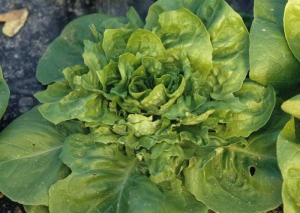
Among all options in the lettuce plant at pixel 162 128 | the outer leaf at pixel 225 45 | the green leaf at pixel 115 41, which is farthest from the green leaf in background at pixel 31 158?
the outer leaf at pixel 225 45

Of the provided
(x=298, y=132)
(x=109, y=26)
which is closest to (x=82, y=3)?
(x=109, y=26)

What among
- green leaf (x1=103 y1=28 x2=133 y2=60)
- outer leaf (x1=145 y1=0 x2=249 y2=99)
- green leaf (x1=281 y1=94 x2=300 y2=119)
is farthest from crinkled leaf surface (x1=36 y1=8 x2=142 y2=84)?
green leaf (x1=281 y1=94 x2=300 y2=119)

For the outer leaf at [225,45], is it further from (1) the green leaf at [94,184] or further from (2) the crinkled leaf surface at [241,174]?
(1) the green leaf at [94,184]

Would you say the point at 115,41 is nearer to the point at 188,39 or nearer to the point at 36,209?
the point at 188,39

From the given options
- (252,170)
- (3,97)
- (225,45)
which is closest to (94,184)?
(3,97)

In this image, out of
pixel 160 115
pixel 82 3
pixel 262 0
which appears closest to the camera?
pixel 160 115

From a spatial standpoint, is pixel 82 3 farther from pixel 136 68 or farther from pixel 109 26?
pixel 136 68

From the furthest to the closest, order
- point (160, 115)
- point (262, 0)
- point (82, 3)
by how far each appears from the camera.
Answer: point (82, 3), point (262, 0), point (160, 115)
